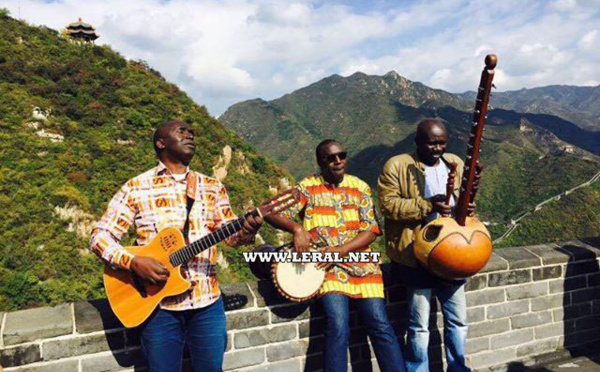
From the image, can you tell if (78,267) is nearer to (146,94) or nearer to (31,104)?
(31,104)

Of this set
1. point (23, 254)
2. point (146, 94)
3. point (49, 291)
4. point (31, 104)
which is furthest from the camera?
point (146, 94)

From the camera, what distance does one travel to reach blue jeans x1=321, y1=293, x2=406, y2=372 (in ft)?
11.0

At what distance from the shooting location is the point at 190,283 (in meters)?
2.90

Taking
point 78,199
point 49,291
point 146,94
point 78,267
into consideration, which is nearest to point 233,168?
point 146,94

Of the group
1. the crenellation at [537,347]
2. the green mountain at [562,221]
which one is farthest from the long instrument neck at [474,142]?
the green mountain at [562,221]

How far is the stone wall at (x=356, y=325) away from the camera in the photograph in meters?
3.15

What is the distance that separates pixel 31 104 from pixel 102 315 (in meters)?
39.7

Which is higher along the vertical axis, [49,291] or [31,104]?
[31,104]

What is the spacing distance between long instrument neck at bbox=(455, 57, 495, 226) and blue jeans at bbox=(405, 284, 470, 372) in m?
0.82

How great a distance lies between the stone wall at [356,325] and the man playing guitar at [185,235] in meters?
0.60

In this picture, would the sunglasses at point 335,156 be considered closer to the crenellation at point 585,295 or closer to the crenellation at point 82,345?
the crenellation at point 82,345

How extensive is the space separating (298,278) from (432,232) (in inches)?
42.8

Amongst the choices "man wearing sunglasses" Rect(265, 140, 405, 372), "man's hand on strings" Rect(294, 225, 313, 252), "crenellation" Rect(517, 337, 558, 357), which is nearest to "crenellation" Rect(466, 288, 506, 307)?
"crenellation" Rect(517, 337, 558, 357)

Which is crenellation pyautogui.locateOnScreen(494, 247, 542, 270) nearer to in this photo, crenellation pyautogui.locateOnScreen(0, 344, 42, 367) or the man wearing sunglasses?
→ the man wearing sunglasses
